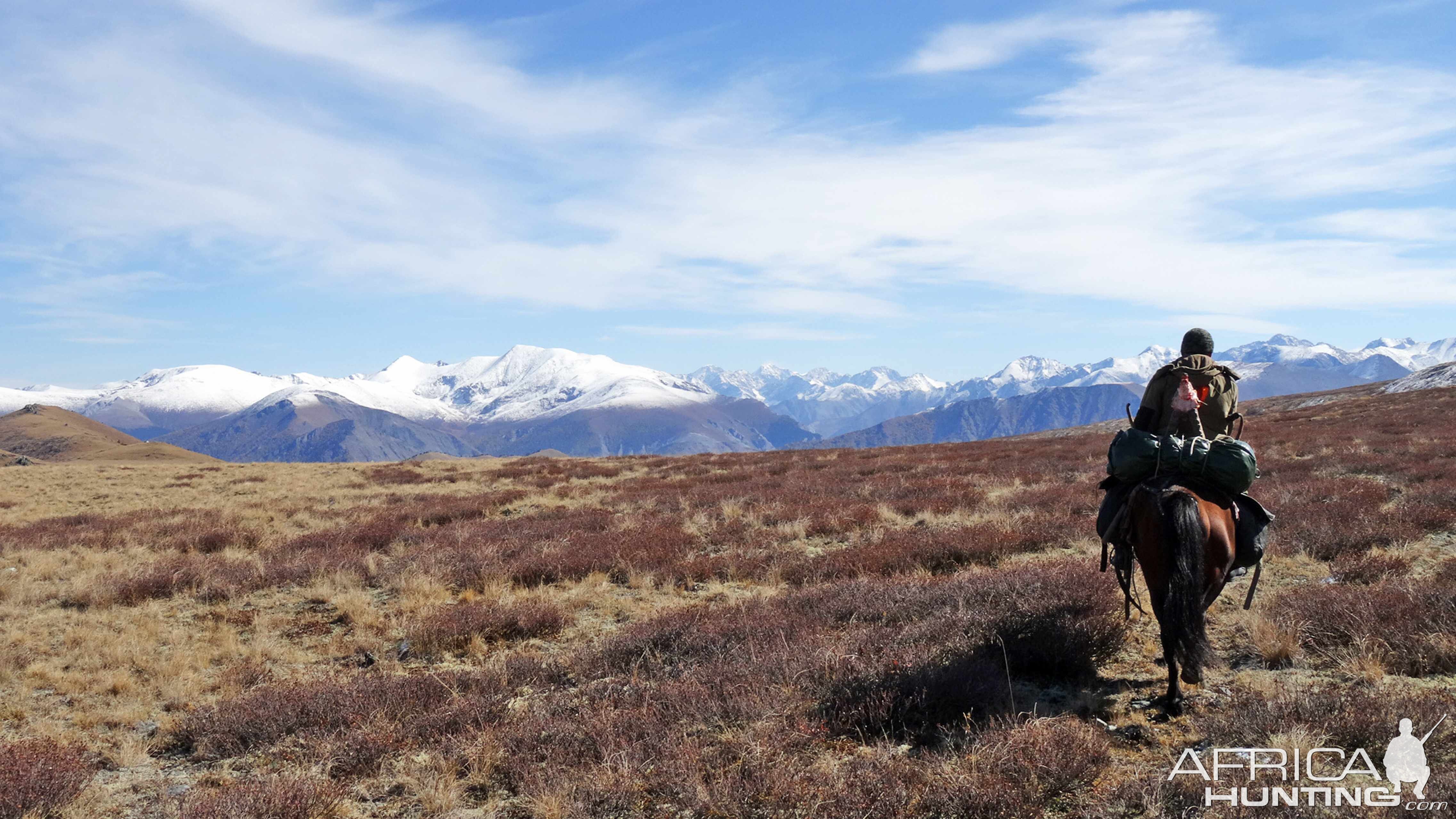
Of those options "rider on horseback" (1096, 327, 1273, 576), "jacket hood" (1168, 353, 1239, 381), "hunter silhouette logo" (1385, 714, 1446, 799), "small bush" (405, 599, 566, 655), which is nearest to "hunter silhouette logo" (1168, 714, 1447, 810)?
"hunter silhouette logo" (1385, 714, 1446, 799)

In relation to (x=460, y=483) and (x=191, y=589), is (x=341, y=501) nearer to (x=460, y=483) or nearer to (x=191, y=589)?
(x=460, y=483)

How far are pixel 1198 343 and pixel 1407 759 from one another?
3678mm

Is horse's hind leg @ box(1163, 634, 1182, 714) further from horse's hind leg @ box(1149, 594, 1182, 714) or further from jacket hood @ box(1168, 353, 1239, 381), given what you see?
jacket hood @ box(1168, 353, 1239, 381)

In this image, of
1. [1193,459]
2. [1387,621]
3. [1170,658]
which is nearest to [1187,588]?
[1170,658]

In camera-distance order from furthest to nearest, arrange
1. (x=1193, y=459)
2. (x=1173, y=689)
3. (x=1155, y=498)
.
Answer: (x=1193, y=459), (x=1155, y=498), (x=1173, y=689)

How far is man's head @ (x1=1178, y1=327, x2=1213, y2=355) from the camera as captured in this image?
6441mm

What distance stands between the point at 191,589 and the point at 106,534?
6995 mm

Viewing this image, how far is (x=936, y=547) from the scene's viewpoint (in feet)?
35.3

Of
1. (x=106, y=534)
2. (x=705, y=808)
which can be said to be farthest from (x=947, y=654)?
(x=106, y=534)

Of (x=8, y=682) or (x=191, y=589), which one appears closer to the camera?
(x=8, y=682)

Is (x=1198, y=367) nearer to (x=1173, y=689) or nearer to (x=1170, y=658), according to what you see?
(x=1170, y=658)

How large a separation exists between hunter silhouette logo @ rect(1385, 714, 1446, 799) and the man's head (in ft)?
10.8

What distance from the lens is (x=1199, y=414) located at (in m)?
6.23

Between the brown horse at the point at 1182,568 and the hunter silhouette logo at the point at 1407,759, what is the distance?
1148 millimetres
